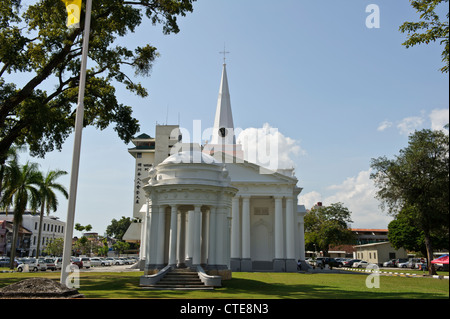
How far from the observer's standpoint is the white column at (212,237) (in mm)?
23672

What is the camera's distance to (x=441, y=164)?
698 cm

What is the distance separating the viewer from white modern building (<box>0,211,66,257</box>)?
286ft

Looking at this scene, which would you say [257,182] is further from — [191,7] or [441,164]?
[441,164]

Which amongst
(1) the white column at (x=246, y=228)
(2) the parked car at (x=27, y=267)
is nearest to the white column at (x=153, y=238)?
(1) the white column at (x=246, y=228)

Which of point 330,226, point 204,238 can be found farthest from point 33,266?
point 330,226

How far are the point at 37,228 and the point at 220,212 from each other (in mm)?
79742

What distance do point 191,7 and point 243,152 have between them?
29922 mm

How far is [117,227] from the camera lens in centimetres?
12875

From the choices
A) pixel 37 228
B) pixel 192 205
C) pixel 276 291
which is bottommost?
pixel 276 291

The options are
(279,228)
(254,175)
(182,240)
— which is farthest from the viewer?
(254,175)

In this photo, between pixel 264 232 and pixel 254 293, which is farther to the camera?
pixel 264 232

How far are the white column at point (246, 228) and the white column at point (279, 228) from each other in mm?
2974

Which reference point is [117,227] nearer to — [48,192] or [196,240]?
[48,192]

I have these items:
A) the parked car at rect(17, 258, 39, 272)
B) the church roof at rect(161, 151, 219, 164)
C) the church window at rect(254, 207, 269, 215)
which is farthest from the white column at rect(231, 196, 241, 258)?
the parked car at rect(17, 258, 39, 272)
